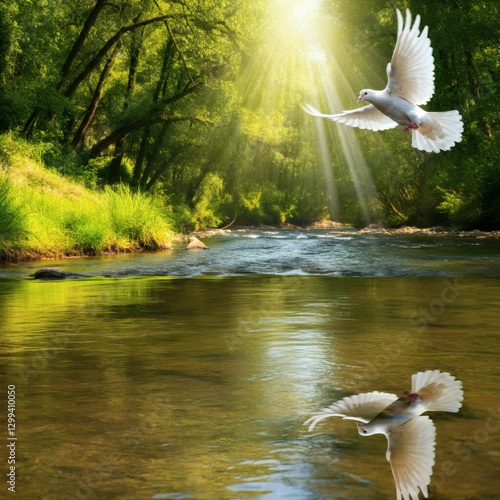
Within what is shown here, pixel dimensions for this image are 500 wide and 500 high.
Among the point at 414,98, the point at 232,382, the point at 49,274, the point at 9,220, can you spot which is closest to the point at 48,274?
the point at 49,274

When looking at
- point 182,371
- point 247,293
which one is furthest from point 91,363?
point 247,293

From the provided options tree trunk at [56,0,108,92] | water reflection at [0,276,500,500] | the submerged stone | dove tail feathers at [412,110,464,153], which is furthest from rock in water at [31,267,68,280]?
tree trunk at [56,0,108,92]

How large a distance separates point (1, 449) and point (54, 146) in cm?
2535

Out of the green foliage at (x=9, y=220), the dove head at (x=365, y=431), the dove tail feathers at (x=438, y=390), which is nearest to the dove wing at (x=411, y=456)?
the dove head at (x=365, y=431)

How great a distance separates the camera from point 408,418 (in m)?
4.18

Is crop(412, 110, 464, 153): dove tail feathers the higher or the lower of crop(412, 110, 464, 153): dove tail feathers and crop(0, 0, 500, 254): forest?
the lower

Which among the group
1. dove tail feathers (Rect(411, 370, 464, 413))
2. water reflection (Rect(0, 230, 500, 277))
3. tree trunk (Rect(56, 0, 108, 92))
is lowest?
dove tail feathers (Rect(411, 370, 464, 413))

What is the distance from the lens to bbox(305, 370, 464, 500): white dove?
3281 mm

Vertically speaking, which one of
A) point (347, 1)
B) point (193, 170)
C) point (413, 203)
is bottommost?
point (413, 203)

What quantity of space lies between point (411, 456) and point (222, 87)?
95.0ft

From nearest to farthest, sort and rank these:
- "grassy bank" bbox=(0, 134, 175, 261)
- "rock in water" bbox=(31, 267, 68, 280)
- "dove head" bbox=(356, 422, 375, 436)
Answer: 1. "dove head" bbox=(356, 422, 375, 436)
2. "rock in water" bbox=(31, 267, 68, 280)
3. "grassy bank" bbox=(0, 134, 175, 261)

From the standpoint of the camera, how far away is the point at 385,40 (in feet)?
107

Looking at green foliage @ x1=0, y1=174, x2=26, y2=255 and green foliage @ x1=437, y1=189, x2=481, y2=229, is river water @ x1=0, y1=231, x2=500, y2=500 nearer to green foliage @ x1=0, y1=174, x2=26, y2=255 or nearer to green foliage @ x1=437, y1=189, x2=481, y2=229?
green foliage @ x1=0, y1=174, x2=26, y2=255

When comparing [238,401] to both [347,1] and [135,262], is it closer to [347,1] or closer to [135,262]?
[135,262]
